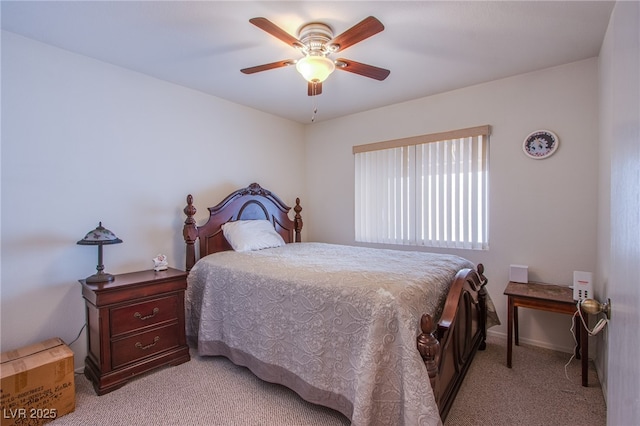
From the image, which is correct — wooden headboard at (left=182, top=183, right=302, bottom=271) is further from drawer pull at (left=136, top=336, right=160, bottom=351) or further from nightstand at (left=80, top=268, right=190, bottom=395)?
drawer pull at (left=136, top=336, right=160, bottom=351)

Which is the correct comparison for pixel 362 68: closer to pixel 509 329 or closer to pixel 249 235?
pixel 249 235

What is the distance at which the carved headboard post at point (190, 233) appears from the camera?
9.32 feet

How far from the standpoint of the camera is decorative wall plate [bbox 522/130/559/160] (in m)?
2.65

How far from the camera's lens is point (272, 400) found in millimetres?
1962

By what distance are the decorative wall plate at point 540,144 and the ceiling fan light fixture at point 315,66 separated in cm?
204

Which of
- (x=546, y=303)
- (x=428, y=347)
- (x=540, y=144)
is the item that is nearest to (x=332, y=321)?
(x=428, y=347)

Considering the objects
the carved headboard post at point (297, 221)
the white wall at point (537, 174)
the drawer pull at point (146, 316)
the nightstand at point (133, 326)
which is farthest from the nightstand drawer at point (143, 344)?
the white wall at point (537, 174)

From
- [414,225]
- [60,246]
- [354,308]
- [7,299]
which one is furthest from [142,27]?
[414,225]

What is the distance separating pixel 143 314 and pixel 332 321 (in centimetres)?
151

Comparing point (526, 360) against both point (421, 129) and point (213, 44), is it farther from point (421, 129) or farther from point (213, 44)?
point (213, 44)

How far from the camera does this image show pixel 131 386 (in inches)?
83.7

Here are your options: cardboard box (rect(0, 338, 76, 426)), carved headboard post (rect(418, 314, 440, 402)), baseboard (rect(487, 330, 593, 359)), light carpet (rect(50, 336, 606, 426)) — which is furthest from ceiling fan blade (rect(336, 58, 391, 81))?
baseboard (rect(487, 330, 593, 359))

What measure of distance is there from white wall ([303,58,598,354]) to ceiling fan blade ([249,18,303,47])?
2011mm

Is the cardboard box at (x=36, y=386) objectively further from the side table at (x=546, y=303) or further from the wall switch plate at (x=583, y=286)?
the wall switch plate at (x=583, y=286)
